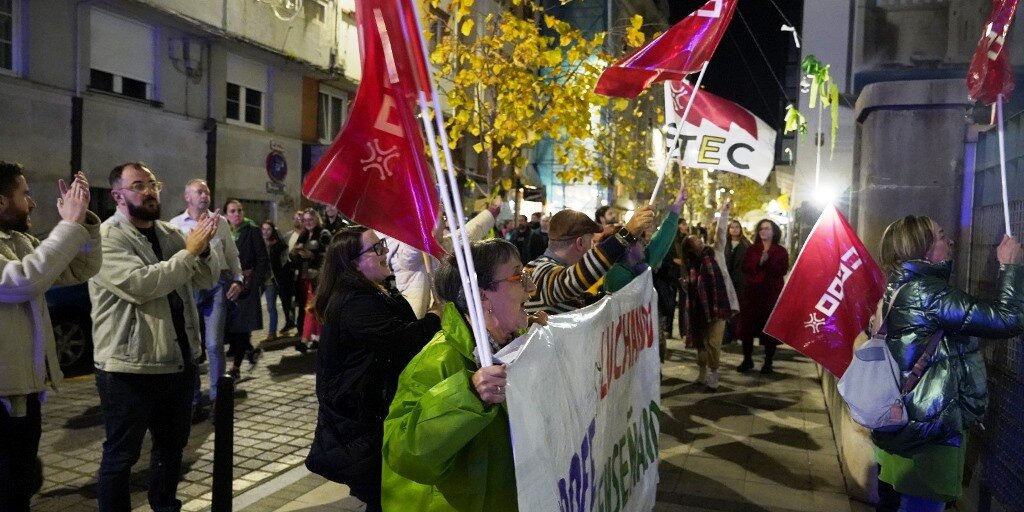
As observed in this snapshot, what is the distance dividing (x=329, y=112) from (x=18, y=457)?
65.8 feet

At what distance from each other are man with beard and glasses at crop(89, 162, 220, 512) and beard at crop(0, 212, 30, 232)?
43 centimetres

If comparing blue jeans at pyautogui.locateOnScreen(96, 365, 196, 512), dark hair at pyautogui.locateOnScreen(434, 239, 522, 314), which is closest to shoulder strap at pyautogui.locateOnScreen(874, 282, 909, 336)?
dark hair at pyautogui.locateOnScreen(434, 239, 522, 314)

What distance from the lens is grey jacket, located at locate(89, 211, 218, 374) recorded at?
4.18m

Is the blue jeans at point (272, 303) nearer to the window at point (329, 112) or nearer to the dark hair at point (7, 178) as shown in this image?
the dark hair at point (7, 178)

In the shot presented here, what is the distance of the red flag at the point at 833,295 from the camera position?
17.2ft

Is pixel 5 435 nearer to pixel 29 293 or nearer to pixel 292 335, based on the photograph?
pixel 29 293

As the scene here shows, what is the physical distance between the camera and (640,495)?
4352mm

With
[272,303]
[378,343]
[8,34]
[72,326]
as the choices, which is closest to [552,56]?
[272,303]

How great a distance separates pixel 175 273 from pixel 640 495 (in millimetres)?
2780

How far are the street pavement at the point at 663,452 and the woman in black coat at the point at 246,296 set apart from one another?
1.34ft

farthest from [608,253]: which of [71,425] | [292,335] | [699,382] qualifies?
[292,335]

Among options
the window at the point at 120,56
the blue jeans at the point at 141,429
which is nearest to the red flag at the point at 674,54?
the blue jeans at the point at 141,429

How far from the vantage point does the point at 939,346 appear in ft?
12.1

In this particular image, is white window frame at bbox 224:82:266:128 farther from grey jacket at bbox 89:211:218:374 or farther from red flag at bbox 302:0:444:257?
red flag at bbox 302:0:444:257
